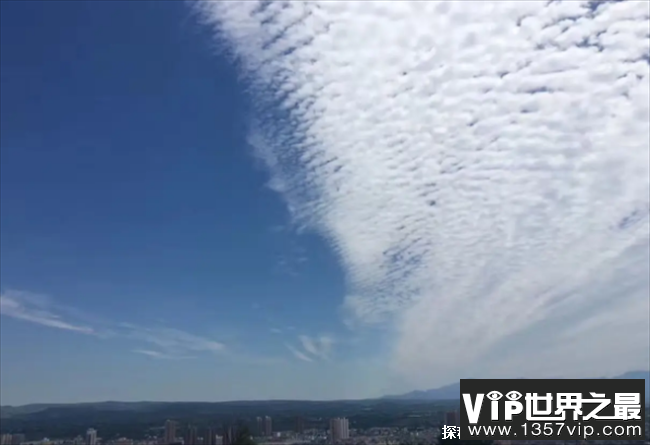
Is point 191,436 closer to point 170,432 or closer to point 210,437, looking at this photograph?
point 210,437

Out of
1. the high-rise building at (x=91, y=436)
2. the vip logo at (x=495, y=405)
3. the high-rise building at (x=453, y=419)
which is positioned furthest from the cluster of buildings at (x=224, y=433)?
the vip logo at (x=495, y=405)

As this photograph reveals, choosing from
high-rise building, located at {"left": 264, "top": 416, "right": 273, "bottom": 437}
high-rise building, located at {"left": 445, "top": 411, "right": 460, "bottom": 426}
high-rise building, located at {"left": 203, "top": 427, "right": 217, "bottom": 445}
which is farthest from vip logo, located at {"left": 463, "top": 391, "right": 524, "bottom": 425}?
high-rise building, located at {"left": 264, "top": 416, "right": 273, "bottom": 437}

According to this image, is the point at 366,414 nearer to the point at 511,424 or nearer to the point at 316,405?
the point at 316,405

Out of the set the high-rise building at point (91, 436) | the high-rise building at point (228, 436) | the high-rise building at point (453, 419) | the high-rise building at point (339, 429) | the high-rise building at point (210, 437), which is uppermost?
the high-rise building at point (453, 419)

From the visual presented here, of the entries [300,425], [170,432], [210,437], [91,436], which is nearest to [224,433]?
[210,437]

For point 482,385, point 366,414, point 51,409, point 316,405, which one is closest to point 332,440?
point 316,405

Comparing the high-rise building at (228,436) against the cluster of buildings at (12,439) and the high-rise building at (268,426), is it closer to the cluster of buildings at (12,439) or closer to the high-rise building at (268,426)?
the high-rise building at (268,426)
